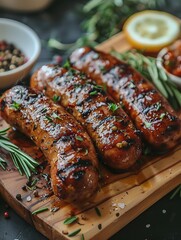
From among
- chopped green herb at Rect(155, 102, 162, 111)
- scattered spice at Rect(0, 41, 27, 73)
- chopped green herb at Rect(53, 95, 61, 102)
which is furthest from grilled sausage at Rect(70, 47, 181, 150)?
scattered spice at Rect(0, 41, 27, 73)

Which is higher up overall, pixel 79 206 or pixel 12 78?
pixel 12 78

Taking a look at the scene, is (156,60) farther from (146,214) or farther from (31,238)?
(31,238)

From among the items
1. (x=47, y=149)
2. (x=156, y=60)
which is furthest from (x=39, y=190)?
(x=156, y=60)

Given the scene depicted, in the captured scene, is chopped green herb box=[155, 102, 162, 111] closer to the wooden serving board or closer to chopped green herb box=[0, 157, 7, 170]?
the wooden serving board

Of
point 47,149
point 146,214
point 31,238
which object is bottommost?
point 146,214

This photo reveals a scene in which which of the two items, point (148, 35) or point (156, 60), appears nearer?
point (156, 60)

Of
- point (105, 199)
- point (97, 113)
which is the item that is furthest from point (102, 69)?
point (105, 199)

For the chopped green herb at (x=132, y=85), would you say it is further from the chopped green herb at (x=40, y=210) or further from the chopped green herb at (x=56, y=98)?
the chopped green herb at (x=40, y=210)

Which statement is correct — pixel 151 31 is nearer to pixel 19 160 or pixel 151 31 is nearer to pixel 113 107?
pixel 113 107
